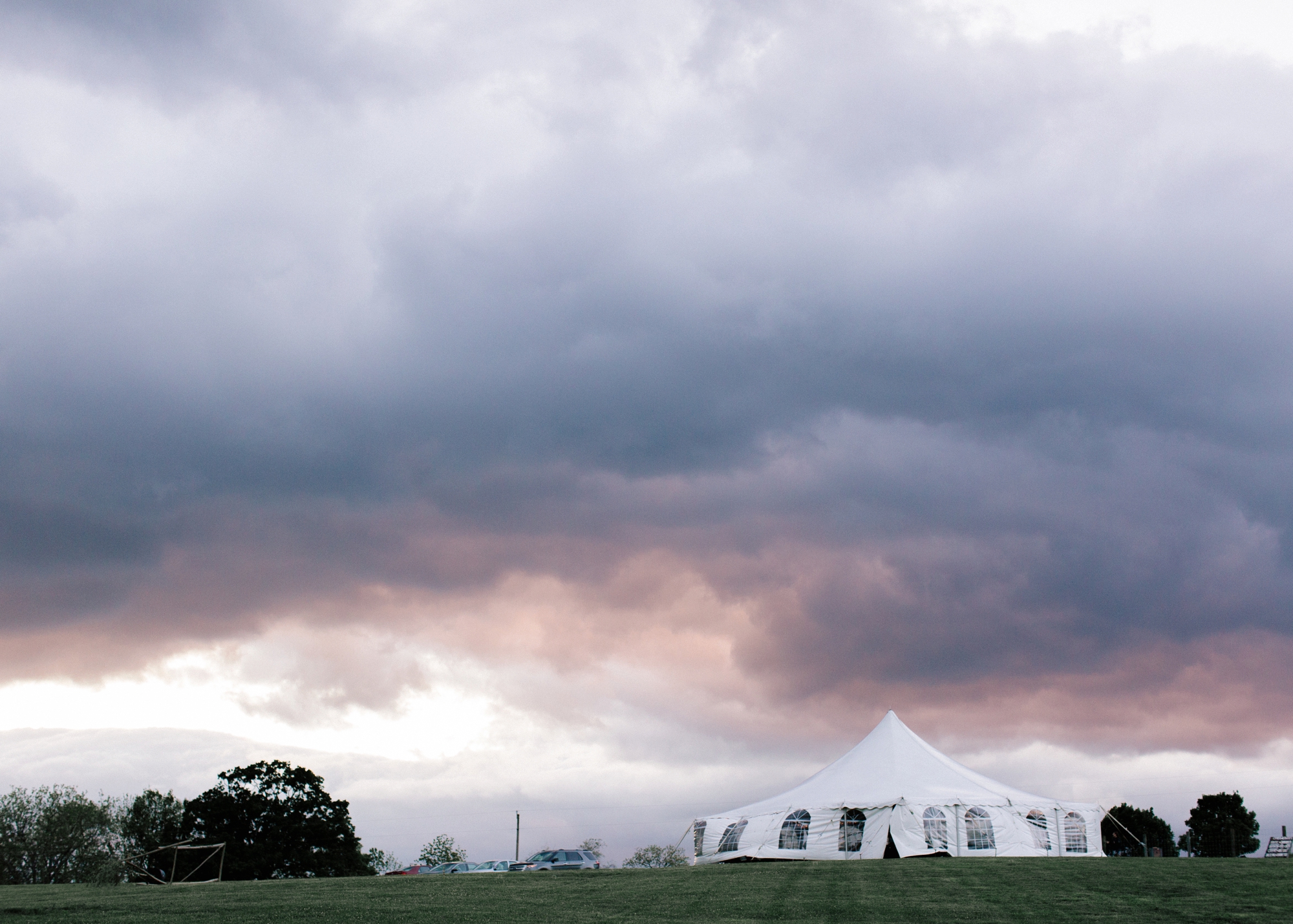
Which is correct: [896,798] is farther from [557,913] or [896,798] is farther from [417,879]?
[557,913]

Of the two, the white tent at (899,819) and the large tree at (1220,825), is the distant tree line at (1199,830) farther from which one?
the white tent at (899,819)

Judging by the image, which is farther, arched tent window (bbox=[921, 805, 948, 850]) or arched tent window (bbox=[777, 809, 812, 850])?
arched tent window (bbox=[777, 809, 812, 850])

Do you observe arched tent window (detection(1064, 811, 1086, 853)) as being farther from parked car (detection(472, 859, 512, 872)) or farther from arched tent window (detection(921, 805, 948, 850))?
parked car (detection(472, 859, 512, 872))

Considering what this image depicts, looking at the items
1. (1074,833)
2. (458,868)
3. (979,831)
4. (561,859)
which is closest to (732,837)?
(561,859)

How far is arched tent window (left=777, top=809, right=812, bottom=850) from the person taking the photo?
48156 mm

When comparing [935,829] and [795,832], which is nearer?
[935,829]

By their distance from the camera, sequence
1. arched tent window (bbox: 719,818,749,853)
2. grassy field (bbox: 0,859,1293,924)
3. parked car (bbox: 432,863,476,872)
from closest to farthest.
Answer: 1. grassy field (bbox: 0,859,1293,924)
2. parked car (bbox: 432,863,476,872)
3. arched tent window (bbox: 719,818,749,853)

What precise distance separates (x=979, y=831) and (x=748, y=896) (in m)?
28.2

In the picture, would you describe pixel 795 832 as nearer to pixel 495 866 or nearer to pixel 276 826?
pixel 495 866

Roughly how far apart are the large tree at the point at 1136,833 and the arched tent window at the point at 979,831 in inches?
1380

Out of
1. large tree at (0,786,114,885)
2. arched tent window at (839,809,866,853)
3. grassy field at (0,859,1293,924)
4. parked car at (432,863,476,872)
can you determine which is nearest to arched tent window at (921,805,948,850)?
arched tent window at (839,809,866,853)

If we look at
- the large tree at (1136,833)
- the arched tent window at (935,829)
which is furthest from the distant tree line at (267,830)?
the large tree at (1136,833)

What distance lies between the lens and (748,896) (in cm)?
2236

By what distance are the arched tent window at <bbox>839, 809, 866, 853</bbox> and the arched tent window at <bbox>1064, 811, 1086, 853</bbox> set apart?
998 cm
